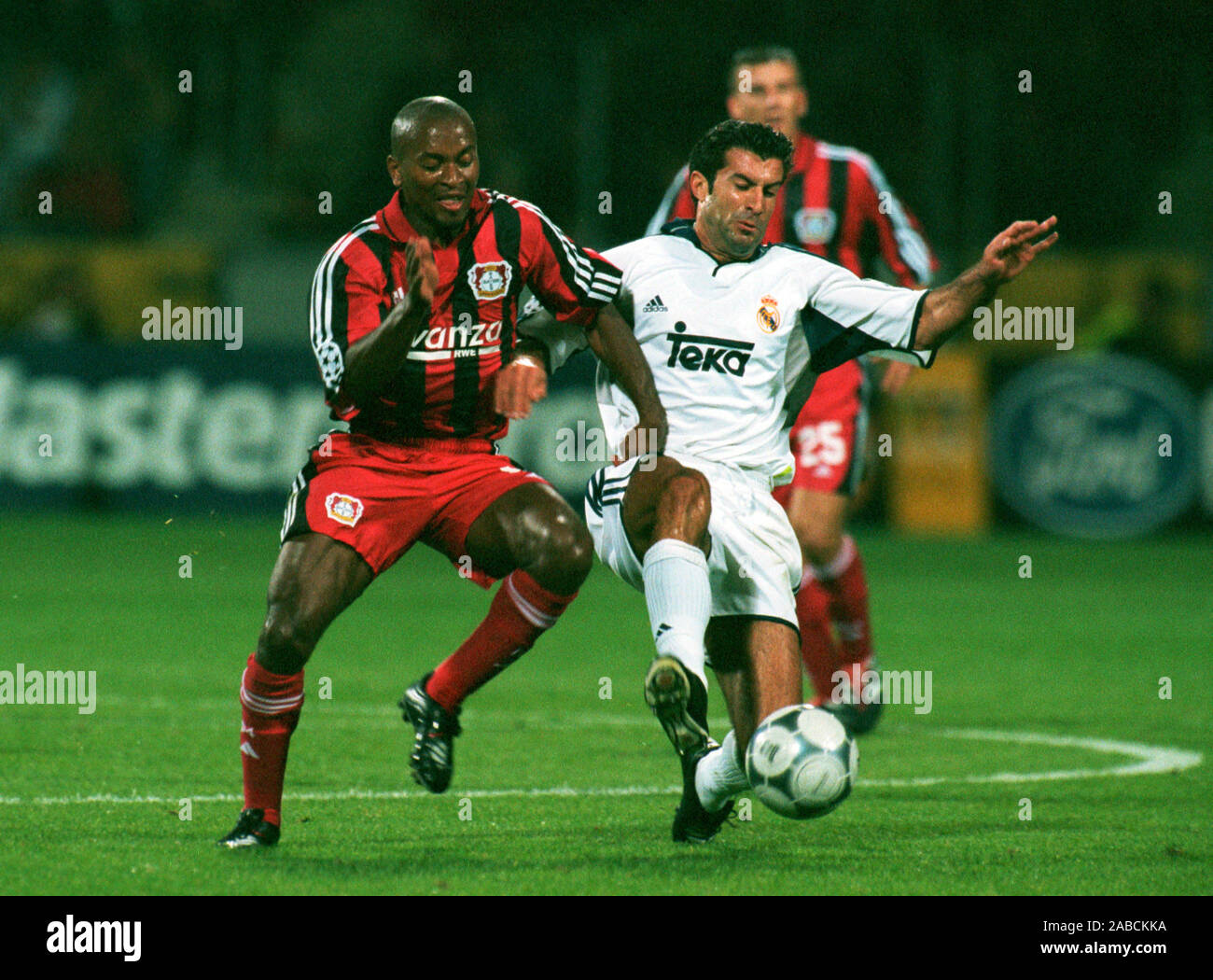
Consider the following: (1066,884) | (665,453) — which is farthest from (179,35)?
(1066,884)

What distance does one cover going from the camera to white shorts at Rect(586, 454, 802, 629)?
17.6 feet

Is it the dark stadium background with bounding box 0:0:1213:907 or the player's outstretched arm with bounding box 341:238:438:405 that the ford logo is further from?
the player's outstretched arm with bounding box 341:238:438:405

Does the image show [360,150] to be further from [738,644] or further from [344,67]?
[738,644]

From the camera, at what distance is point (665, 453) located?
5543mm

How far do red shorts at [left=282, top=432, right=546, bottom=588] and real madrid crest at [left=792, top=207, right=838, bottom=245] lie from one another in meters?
2.56

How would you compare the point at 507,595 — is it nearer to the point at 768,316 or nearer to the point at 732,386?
the point at 732,386

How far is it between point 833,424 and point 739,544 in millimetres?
2549

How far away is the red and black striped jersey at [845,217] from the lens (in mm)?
7812

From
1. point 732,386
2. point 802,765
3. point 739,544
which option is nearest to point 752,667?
point 739,544

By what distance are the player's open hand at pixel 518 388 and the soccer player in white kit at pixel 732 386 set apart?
0.31 meters

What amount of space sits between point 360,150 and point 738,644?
559 inches

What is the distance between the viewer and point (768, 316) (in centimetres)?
555

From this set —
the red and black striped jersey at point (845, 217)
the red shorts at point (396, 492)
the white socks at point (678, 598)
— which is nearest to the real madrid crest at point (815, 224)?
the red and black striped jersey at point (845, 217)

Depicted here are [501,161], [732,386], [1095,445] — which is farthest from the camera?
[501,161]
